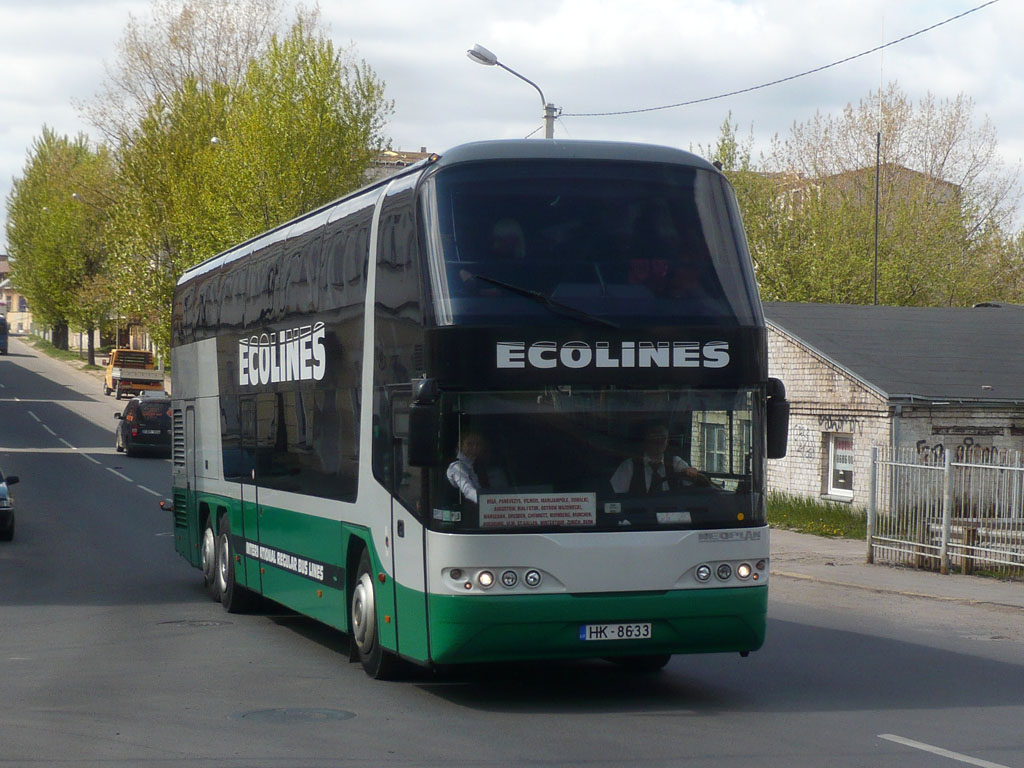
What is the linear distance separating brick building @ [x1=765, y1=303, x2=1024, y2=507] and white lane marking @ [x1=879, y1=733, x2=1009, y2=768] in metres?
17.6

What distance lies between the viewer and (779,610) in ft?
50.5

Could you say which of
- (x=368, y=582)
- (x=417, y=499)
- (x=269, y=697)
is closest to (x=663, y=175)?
(x=417, y=499)

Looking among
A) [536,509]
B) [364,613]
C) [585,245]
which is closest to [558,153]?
[585,245]

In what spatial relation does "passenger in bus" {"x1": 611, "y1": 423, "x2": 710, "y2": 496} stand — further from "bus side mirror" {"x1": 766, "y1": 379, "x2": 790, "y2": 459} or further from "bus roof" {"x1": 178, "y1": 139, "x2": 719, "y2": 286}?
"bus roof" {"x1": 178, "y1": 139, "x2": 719, "y2": 286}

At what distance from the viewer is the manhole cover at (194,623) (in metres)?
14.0

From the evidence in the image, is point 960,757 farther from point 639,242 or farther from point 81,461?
point 81,461

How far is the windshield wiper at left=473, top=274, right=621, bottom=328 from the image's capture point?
9141 millimetres

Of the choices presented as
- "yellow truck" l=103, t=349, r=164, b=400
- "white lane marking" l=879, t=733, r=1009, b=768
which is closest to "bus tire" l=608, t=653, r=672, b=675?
"white lane marking" l=879, t=733, r=1009, b=768

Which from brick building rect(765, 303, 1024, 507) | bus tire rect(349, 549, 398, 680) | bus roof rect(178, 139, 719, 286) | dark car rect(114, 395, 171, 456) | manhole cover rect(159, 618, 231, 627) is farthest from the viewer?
dark car rect(114, 395, 171, 456)

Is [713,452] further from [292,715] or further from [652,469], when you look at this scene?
[292,715]

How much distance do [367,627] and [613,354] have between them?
115 inches

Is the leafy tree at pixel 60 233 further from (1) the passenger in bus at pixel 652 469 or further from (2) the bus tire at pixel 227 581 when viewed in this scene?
(1) the passenger in bus at pixel 652 469

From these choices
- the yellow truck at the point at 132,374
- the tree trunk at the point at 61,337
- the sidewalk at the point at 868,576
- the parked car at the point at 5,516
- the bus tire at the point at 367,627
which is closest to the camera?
the bus tire at the point at 367,627

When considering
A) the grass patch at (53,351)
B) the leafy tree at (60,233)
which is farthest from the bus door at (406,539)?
the grass patch at (53,351)
